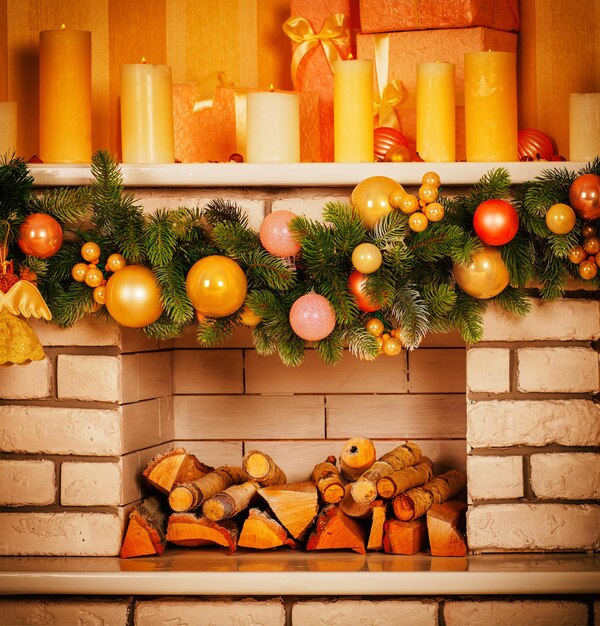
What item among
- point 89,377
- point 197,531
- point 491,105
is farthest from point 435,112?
point 197,531

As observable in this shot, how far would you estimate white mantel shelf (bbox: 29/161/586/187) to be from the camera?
156 cm

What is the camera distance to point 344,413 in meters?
2.00

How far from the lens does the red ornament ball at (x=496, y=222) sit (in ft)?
4.70

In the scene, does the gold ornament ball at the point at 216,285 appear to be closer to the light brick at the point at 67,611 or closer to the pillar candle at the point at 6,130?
the pillar candle at the point at 6,130

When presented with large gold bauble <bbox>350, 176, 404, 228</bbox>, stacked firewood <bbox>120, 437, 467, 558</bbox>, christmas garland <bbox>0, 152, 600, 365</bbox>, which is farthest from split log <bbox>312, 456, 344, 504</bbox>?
large gold bauble <bbox>350, 176, 404, 228</bbox>

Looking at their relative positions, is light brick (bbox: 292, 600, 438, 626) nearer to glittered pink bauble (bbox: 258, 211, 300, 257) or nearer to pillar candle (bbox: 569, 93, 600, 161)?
glittered pink bauble (bbox: 258, 211, 300, 257)

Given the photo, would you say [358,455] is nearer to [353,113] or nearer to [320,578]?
[320,578]

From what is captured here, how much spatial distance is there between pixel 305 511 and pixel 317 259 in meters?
0.53

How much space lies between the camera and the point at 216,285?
1.44 metres

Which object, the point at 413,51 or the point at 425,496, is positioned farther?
the point at 413,51

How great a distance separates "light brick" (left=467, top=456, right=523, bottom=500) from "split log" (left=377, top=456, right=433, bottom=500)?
0.48 ft

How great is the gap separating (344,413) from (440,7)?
90cm

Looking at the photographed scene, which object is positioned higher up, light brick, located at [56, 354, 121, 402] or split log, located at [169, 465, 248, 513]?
light brick, located at [56, 354, 121, 402]

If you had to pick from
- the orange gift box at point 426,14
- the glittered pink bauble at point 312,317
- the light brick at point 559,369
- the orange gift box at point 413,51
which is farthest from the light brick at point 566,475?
the orange gift box at point 426,14
